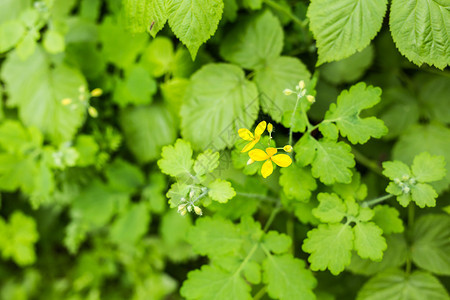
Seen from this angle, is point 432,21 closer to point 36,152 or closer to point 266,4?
point 266,4

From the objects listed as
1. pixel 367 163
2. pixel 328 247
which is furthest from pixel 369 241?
pixel 367 163

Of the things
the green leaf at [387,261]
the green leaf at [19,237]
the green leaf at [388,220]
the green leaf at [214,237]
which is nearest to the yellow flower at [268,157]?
the green leaf at [214,237]

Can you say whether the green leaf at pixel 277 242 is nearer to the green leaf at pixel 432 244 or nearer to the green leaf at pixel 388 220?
the green leaf at pixel 388 220

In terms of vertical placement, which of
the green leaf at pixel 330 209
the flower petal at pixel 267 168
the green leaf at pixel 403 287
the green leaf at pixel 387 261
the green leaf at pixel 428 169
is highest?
the flower petal at pixel 267 168

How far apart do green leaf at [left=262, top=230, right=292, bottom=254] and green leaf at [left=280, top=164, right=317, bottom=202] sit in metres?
0.17

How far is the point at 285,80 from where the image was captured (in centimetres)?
121

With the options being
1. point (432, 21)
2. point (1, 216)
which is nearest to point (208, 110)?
point (432, 21)

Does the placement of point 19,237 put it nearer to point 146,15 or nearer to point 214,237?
point 214,237

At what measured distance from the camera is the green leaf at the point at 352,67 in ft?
4.71

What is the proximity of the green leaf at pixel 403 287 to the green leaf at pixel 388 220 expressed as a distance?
22 cm

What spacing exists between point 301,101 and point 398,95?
66cm

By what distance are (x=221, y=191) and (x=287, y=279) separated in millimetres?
376

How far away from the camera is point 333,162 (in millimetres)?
962

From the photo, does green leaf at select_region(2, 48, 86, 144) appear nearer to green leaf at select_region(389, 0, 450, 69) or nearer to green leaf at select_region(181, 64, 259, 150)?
green leaf at select_region(181, 64, 259, 150)
